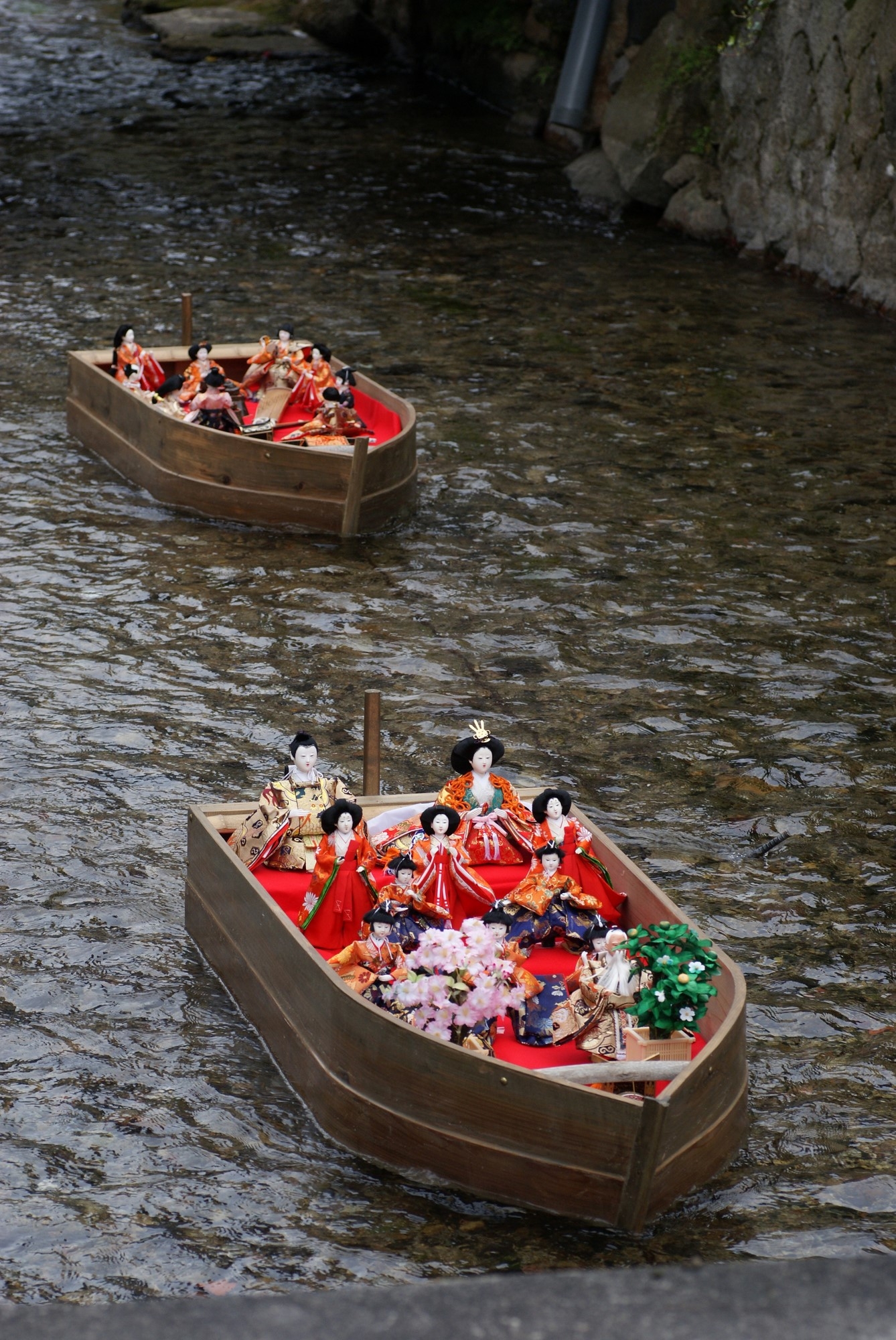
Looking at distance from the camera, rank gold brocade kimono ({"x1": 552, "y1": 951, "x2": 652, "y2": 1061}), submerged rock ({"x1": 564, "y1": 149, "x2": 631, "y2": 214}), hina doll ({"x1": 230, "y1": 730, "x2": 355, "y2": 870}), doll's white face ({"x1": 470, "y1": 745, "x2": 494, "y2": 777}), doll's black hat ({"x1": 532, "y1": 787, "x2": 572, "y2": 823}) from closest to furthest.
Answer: gold brocade kimono ({"x1": 552, "y1": 951, "x2": 652, "y2": 1061}), doll's black hat ({"x1": 532, "y1": 787, "x2": 572, "y2": 823}), hina doll ({"x1": 230, "y1": 730, "x2": 355, "y2": 870}), doll's white face ({"x1": 470, "y1": 745, "x2": 494, "y2": 777}), submerged rock ({"x1": 564, "y1": 149, "x2": 631, "y2": 214})

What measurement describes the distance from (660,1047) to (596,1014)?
1.18 ft

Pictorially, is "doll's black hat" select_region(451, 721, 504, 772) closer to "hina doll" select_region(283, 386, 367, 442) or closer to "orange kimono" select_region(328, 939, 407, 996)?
"orange kimono" select_region(328, 939, 407, 996)

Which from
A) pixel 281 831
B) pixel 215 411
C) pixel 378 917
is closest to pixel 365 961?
pixel 378 917

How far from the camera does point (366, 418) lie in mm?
14961

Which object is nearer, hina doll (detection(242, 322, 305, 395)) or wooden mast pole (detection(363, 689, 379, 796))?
wooden mast pole (detection(363, 689, 379, 796))

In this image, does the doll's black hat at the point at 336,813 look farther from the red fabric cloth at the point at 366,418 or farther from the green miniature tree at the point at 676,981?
the red fabric cloth at the point at 366,418

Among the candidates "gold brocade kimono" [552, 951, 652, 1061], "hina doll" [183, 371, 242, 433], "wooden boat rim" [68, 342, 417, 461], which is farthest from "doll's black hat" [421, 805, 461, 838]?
"hina doll" [183, 371, 242, 433]

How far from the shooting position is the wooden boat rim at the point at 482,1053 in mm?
6031

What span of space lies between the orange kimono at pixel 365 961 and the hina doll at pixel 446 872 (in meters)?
0.59

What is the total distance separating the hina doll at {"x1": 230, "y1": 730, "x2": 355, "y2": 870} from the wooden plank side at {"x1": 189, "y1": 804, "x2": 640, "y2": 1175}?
2.42 ft

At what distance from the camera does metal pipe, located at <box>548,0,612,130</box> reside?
25469 mm

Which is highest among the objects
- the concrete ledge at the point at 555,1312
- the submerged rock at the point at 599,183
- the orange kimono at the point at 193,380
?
the concrete ledge at the point at 555,1312

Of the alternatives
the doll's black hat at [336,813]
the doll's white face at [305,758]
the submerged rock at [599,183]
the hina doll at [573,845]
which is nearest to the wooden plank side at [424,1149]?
the doll's black hat at [336,813]

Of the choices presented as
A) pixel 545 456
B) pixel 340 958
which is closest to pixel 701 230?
pixel 545 456
